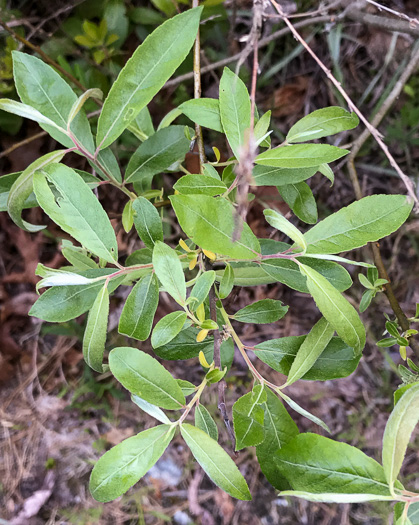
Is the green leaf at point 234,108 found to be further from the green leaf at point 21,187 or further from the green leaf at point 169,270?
the green leaf at point 21,187

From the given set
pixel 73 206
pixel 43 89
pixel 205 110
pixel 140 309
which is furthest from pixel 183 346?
pixel 43 89

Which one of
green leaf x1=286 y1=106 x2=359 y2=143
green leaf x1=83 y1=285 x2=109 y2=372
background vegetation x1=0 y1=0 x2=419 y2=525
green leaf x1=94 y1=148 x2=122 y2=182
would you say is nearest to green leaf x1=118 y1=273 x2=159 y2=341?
green leaf x1=83 y1=285 x2=109 y2=372

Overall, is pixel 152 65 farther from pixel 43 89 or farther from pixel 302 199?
pixel 302 199

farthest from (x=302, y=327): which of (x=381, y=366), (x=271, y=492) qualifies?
(x=271, y=492)

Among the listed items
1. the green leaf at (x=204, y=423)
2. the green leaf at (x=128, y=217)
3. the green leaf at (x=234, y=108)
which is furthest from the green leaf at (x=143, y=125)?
the green leaf at (x=204, y=423)

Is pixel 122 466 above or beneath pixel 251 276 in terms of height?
beneath

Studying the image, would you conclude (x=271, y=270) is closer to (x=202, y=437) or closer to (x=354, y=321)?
(x=354, y=321)
